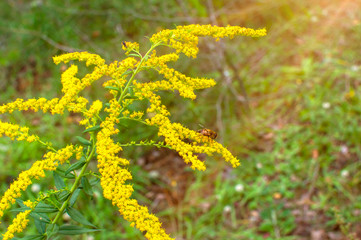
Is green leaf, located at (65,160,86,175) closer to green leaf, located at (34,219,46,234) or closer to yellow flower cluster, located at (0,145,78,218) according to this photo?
yellow flower cluster, located at (0,145,78,218)

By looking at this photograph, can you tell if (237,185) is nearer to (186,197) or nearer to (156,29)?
(186,197)

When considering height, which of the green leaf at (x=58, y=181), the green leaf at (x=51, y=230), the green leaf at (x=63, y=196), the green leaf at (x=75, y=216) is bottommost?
the green leaf at (x=51, y=230)

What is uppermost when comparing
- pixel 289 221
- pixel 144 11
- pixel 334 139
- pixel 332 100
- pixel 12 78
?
pixel 144 11

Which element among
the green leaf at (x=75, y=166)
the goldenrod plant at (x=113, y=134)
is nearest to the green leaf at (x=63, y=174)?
the goldenrod plant at (x=113, y=134)

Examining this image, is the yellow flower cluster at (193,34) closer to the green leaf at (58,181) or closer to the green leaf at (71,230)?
the green leaf at (58,181)

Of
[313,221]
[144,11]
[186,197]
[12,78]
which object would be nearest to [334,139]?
[313,221]

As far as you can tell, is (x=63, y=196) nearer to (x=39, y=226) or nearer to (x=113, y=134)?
(x=39, y=226)

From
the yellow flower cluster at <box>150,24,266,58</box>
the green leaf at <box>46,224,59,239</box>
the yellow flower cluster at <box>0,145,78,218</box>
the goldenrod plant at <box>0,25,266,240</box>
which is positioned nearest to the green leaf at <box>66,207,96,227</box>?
the goldenrod plant at <box>0,25,266,240</box>

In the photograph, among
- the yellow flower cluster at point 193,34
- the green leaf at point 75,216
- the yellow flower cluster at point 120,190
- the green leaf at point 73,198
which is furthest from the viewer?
the green leaf at point 73,198

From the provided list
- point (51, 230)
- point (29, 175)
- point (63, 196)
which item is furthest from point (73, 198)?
point (29, 175)
